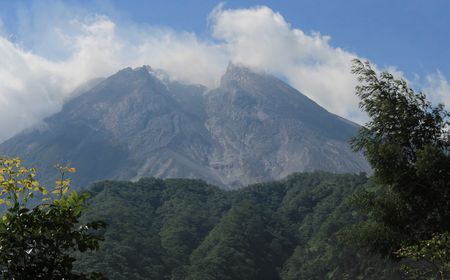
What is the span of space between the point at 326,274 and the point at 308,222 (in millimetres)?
30328

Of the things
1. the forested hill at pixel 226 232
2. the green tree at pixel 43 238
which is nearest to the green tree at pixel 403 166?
the green tree at pixel 43 238

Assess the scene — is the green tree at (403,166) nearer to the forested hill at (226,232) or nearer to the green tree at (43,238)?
the green tree at (43,238)

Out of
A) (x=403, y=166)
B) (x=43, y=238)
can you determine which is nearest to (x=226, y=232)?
(x=403, y=166)

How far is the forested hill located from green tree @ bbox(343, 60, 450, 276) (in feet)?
205

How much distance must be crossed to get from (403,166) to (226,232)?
281ft

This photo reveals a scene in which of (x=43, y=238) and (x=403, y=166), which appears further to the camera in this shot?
(x=403, y=166)

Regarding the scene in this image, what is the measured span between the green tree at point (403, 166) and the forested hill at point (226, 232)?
62.6 m

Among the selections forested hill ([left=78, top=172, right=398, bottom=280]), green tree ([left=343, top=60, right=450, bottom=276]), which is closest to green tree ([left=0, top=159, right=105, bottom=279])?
green tree ([left=343, top=60, right=450, bottom=276])

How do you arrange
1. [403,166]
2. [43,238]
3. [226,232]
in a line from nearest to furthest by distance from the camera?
1. [43,238]
2. [403,166]
3. [226,232]

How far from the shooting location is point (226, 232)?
326 ft

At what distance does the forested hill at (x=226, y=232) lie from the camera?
85.2 metres

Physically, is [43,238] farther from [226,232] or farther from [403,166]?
[226,232]

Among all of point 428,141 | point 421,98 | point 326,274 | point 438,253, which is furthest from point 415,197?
point 326,274

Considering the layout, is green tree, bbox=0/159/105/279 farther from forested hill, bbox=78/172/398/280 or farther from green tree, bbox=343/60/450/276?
forested hill, bbox=78/172/398/280
